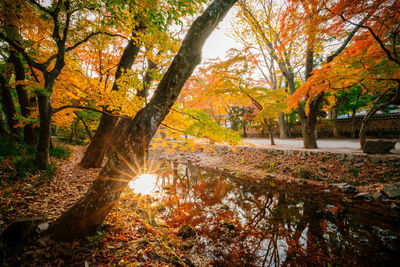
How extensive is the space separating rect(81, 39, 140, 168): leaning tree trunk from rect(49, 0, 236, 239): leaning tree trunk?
408cm

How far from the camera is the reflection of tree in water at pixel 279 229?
3.02 m

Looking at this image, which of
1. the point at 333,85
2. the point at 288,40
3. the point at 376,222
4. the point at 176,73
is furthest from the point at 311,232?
the point at 288,40

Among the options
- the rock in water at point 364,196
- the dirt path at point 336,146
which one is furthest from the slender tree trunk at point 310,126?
the rock in water at point 364,196

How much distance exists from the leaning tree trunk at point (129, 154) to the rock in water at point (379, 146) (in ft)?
29.2

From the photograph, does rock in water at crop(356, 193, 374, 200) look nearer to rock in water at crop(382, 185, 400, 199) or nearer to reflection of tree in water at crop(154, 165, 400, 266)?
rock in water at crop(382, 185, 400, 199)

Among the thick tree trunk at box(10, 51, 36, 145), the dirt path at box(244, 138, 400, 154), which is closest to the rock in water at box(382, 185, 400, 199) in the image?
the dirt path at box(244, 138, 400, 154)

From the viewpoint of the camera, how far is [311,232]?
3.76 meters

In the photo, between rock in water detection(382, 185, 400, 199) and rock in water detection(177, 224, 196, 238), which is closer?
rock in water detection(177, 224, 196, 238)

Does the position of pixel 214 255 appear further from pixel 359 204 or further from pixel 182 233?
pixel 359 204

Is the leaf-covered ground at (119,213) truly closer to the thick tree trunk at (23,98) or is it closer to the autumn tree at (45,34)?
the autumn tree at (45,34)

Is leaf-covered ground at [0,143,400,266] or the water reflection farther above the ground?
leaf-covered ground at [0,143,400,266]

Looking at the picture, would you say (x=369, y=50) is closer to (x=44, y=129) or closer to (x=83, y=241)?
(x=83, y=241)

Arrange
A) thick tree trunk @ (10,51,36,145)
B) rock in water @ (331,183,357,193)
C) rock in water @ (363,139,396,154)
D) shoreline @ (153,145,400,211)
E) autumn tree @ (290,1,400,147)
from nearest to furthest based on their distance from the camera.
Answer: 1. autumn tree @ (290,1,400,147)
2. shoreline @ (153,145,400,211)
3. rock in water @ (331,183,357,193)
4. rock in water @ (363,139,396,154)
5. thick tree trunk @ (10,51,36,145)

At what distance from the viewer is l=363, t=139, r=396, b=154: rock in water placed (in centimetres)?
628
